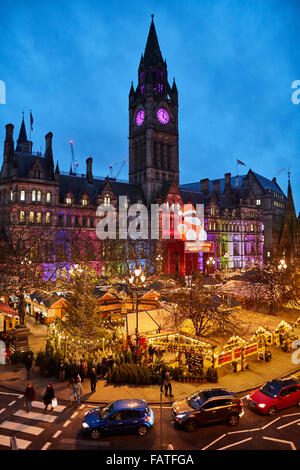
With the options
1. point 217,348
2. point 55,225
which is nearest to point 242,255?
point 55,225

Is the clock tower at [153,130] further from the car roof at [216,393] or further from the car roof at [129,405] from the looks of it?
the car roof at [129,405]

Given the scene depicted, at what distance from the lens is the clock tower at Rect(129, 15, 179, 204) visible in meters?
71.4

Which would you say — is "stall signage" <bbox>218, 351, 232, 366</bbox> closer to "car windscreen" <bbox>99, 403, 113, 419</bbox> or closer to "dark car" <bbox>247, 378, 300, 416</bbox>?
"dark car" <bbox>247, 378, 300, 416</bbox>

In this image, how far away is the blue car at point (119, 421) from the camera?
44.3ft

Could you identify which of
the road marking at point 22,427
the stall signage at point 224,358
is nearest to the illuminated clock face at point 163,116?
the stall signage at point 224,358

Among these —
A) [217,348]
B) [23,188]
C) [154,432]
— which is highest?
[23,188]

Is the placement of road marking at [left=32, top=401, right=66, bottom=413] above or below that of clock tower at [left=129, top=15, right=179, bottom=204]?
below

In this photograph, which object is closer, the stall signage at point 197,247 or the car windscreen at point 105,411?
the car windscreen at point 105,411

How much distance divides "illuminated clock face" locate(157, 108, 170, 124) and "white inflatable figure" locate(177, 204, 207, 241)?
21.6 meters

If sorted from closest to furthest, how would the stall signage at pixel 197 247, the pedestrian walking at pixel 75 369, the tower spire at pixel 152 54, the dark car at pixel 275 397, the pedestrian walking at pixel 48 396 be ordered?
the dark car at pixel 275 397
the pedestrian walking at pixel 48 396
the pedestrian walking at pixel 75 369
the stall signage at pixel 197 247
the tower spire at pixel 152 54

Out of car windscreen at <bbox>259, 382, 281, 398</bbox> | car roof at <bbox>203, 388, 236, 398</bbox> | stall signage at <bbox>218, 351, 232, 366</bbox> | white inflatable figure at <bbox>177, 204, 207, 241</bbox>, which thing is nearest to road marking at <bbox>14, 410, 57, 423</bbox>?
car roof at <bbox>203, 388, 236, 398</bbox>
